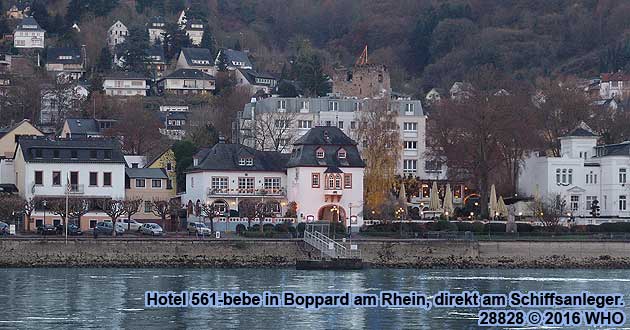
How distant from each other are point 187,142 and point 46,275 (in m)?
36.7

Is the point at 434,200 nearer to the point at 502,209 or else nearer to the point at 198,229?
the point at 502,209

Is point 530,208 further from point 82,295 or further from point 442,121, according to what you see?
point 82,295

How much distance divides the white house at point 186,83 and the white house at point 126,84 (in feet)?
10.8

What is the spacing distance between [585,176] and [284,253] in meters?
28.2

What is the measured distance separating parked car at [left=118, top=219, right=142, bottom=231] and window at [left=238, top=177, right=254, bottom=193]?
6826 millimetres

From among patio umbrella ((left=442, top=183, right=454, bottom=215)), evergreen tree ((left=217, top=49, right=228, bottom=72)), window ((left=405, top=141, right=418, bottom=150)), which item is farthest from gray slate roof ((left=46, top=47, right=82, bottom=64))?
patio umbrella ((left=442, top=183, right=454, bottom=215))

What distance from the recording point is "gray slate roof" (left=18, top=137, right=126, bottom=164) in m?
92.0

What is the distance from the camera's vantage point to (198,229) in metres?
86.9

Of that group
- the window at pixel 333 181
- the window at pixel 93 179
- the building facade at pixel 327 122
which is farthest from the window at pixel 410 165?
the window at pixel 93 179

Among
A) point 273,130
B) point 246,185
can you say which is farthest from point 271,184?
point 273,130

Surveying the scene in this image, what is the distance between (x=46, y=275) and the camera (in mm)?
71500

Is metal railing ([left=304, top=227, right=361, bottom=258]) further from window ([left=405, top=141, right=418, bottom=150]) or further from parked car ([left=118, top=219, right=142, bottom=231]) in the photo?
window ([left=405, top=141, right=418, bottom=150])

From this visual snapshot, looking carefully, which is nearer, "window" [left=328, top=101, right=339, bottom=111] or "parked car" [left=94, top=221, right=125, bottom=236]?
"parked car" [left=94, top=221, right=125, bottom=236]

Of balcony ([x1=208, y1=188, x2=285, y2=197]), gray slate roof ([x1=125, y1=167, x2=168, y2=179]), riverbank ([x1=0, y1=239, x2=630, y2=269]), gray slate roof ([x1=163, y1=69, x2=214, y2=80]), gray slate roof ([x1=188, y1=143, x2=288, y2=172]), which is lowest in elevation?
riverbank ([x1=0, y1=239, x2=630, y2=269])
